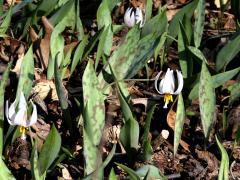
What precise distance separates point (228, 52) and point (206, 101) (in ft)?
1.28

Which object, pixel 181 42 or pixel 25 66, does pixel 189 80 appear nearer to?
pixel 181 42

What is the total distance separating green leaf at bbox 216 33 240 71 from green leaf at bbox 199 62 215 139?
1.12 ft

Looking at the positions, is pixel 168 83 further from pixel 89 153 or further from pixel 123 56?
pixel 89 153

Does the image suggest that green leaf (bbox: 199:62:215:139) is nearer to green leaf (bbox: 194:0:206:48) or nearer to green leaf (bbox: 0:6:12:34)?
green leaf (bbox: 194:0:206:48)

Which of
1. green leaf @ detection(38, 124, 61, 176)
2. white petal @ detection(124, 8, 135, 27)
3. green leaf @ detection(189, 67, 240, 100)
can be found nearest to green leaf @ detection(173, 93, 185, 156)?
green leaf @ detection(189, 67, 240, 100)

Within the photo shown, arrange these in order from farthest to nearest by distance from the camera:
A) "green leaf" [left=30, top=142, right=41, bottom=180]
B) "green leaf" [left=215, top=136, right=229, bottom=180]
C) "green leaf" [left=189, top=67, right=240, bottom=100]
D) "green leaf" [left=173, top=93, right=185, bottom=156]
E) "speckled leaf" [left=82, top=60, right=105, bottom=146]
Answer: "green leaf" [left=189, top=67, right=240, bottom=100] → "green leaf" [left=173, top=93, right=185, bottom=156] → "speckled leaf" [left=82, top=60, right=105, bottom=146] → "green leaf" [left=215, top=136, right=229, bottom=180] → "green leaf" [left=30, top=142, right=41, bottom=180]

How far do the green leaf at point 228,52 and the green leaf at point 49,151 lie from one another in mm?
936

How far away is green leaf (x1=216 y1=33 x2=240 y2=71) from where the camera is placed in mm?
2564

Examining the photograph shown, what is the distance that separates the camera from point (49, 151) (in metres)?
1.98

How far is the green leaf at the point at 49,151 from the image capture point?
195 centimetres

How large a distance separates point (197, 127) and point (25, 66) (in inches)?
29.1

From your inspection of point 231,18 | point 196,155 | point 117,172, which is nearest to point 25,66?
point 117,172

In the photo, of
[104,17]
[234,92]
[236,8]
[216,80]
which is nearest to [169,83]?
[216,80]

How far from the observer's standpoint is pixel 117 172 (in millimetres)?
2236
